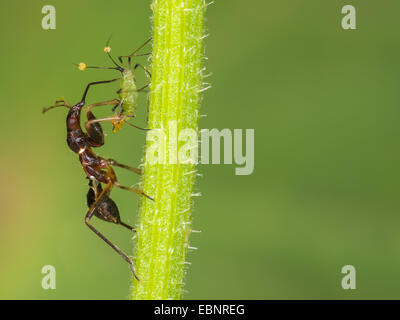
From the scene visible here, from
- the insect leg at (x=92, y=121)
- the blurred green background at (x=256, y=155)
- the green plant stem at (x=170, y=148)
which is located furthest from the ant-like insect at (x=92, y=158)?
the green plant stem at (x=170, y=148)

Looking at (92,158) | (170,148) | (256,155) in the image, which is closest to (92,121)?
(92,158)

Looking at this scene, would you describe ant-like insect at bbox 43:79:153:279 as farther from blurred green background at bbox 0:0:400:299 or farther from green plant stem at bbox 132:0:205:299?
green plant stem at bbox 132:0:205:299

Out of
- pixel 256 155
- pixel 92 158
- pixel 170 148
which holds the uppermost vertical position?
pixel 256 155

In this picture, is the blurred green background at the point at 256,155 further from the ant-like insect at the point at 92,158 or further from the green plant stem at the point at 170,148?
the green plant stem at the point at 170,148

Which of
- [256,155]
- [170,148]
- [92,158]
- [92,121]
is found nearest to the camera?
[170,148]

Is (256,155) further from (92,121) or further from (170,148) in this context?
(170,148)

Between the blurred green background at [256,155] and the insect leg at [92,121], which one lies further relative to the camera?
the blurred green background at [256,155]

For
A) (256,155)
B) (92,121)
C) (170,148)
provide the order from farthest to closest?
(256,155) → (92,121) → (170,148)
